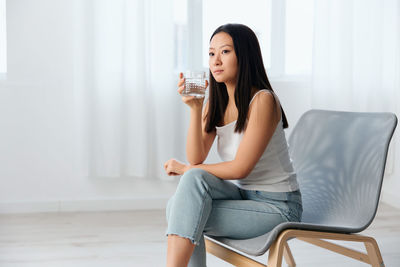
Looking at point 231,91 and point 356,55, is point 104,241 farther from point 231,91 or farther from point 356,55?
point 356,55

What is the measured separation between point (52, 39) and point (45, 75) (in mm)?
216

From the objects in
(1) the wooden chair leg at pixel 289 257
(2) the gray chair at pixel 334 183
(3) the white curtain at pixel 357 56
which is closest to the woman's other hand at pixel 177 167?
(2) the gray chair at pixel 334 183

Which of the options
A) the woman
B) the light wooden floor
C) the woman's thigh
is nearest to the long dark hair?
the woman

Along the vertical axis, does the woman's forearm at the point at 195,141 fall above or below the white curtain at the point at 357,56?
below

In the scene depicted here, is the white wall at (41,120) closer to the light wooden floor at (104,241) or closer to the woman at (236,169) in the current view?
the light wooden floor at (104,241)

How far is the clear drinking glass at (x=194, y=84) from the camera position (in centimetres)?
159

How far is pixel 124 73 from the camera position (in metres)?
3.21

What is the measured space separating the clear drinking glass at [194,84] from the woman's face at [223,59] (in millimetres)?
115

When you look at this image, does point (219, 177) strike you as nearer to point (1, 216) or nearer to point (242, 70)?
point (242, 70)

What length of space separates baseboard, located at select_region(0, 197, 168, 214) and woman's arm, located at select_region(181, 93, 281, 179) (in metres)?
1.83

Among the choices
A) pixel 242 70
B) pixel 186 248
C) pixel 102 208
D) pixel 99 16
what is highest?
pixel 99 16

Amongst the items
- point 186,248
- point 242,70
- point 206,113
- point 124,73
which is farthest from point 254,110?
point 124,73

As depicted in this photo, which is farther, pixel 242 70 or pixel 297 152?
pixel 297 152

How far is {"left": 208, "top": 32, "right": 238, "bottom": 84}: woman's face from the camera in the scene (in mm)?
1693
